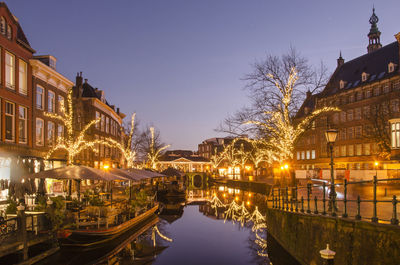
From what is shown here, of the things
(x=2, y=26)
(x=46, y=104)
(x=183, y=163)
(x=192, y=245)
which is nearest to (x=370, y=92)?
(x=46, y=104)

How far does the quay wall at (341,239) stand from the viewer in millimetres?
7977

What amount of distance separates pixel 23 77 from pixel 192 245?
1673 cm

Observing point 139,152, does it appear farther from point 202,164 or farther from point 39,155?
point 39,155

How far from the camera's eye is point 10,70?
24375mm

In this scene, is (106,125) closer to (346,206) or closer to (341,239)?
(346,206)

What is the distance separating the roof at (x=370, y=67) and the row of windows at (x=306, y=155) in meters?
14.5

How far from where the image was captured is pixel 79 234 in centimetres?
1460

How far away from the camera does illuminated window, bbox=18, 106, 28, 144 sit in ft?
82.2

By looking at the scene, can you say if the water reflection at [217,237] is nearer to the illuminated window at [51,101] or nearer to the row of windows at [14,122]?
the row of windows at [14,122]

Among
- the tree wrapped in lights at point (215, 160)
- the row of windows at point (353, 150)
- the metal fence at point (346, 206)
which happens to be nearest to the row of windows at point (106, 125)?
the metal fence at point (346, 206)

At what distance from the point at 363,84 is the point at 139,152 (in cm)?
4673

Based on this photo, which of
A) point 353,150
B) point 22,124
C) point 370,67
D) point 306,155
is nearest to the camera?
point 22,124

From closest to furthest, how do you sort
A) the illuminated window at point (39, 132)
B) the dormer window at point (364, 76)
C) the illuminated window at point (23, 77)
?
the illuminated window at point (23, 77) → the illuminated window at point (39, 132) → the dormer window at point (364, 76)

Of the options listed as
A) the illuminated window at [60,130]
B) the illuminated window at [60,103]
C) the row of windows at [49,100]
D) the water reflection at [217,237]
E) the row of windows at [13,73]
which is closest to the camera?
the water reflection at [217,237]
